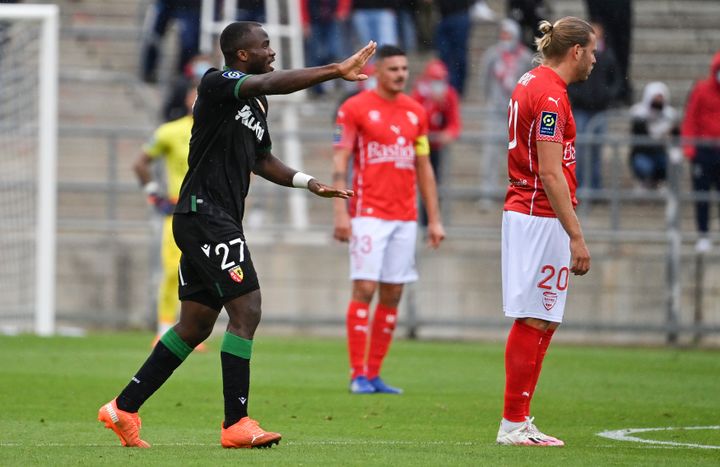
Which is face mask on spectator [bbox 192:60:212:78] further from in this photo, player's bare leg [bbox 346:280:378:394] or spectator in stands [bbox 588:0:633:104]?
spectator in stands [bbox 588:0:633:104]

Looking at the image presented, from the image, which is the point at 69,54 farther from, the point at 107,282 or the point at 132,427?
the point at 132,427

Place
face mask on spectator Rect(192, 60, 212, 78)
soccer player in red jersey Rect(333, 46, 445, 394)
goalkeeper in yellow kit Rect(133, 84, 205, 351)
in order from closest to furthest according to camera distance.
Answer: soccer player in red jersey Rect(333, 46, 445, 394)
goalkeeper in yellow kit Rect(133, 84, 205, 351)
face mask on spectator Rect(192, 60, 212, 78)

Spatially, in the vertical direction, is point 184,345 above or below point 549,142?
below

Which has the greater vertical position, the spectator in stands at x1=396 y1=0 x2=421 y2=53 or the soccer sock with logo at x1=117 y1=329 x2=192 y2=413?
the spectator in stands at x1=396 y1=0 x2=421 y2=53

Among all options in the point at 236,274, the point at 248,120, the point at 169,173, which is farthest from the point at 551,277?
the point at 169,173

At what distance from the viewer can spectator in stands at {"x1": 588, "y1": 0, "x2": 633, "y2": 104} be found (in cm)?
2083

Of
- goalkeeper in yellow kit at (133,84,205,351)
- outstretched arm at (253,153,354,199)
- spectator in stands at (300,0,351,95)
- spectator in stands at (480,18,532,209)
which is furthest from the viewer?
spectator in stands at (300,0,351,95)

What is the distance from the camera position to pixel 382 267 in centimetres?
1169

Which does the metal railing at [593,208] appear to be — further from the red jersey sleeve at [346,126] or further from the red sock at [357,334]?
the red jersey sleeve at [346,126]

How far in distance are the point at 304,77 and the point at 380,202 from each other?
461 cm

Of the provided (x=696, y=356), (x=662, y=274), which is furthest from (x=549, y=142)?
(x=662, y=274)

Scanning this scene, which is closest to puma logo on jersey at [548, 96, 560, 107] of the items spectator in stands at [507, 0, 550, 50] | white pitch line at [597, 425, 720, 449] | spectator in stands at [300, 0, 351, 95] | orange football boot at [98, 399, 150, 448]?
white pitch line at [597, 425, 720, 449]

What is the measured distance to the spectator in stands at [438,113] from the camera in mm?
18125

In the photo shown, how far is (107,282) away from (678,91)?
1010 cm
